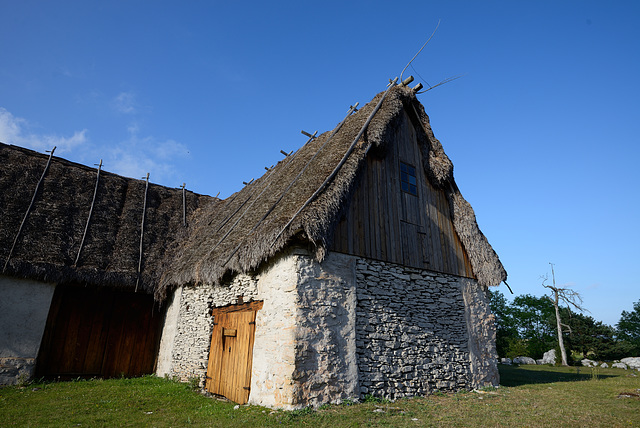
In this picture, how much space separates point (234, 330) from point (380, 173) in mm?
5466

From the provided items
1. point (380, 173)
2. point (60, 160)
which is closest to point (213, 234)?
point (380, 173)

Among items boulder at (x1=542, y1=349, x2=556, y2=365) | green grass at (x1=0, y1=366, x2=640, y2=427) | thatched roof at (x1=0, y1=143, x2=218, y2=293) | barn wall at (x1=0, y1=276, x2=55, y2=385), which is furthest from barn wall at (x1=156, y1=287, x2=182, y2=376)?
boulder at (x1=542, y1=349, x2=556, y2=365)

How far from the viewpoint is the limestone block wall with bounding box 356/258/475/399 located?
781 centimetres

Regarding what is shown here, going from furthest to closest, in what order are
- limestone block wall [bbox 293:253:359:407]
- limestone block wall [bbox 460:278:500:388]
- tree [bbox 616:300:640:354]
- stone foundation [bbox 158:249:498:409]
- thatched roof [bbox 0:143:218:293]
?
tree [bbox 616:300:640:354] < thatched roof [bbox 0:143:218:293] < limestone block wall [bbox 460:278:500:388] < stone foundation [bbox 158:249:498:409] < limestone block wall [bbox 293:253:359:407]

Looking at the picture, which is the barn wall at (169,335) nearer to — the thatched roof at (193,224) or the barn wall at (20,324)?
the thatched roof at (193,224)

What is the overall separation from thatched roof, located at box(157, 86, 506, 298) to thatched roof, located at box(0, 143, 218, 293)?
4.01ft

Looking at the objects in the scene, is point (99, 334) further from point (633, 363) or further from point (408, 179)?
point (633, 363)

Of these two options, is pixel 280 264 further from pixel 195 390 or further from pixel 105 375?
pixel 105 375

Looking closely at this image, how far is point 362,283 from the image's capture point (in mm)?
8125

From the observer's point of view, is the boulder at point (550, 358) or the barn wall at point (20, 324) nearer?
the barn wall at point (20, 324)

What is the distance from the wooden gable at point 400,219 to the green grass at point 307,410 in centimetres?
319

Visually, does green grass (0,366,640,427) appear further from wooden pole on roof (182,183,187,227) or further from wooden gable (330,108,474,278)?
wooden pole on roof (182,183,187,227)

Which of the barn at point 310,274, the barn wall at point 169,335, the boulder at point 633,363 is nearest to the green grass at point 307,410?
the barn at point 310,274

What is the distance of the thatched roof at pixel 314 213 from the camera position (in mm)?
7578
